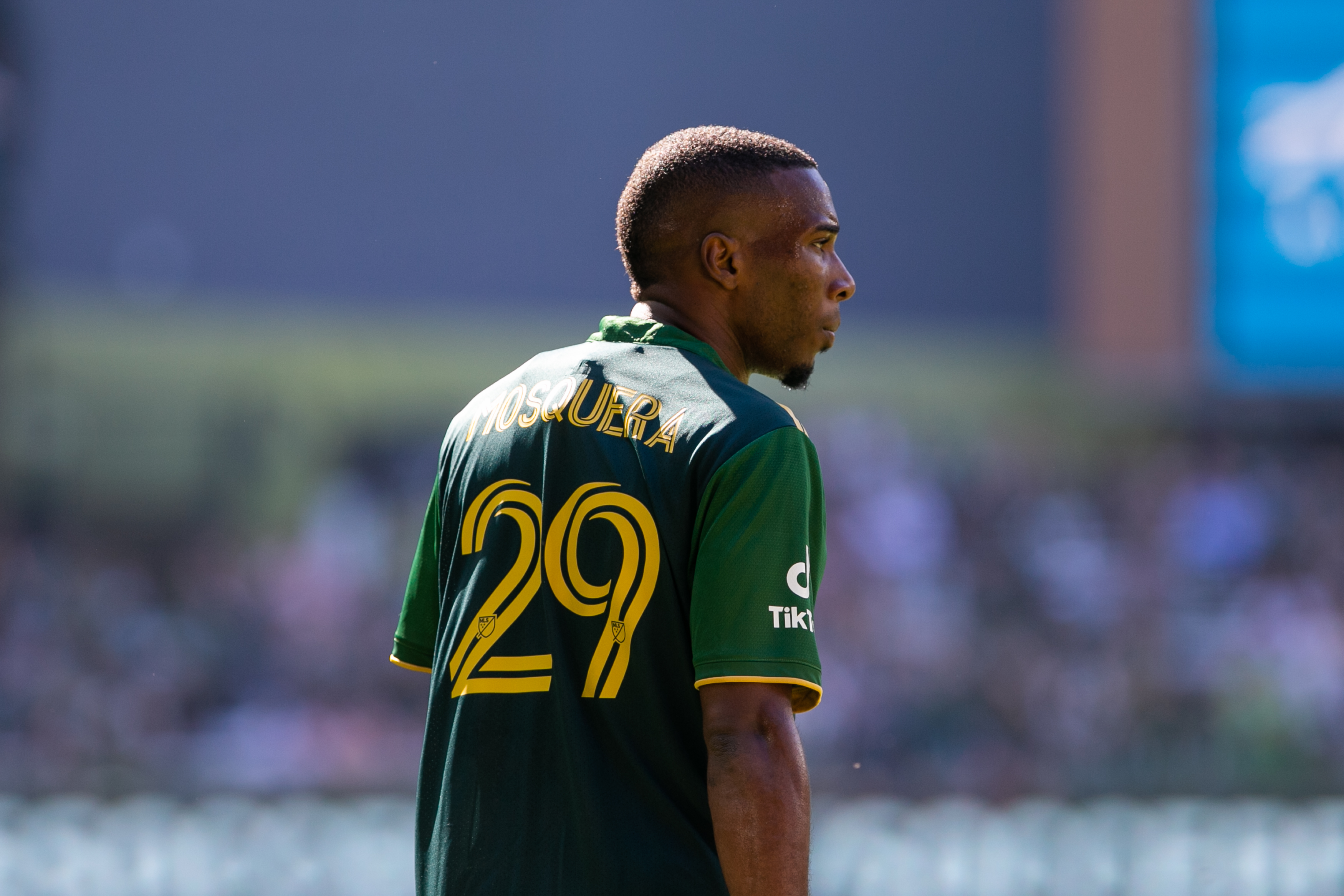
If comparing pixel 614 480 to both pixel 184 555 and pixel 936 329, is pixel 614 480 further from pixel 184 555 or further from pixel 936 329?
pixel 936 329

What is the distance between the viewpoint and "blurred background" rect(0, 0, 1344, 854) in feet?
35.0

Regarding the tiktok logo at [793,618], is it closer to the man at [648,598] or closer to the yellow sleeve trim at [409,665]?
the man at [648,598]

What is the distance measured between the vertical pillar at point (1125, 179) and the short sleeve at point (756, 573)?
12.5 meters

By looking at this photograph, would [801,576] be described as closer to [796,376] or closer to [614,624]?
[614,624]

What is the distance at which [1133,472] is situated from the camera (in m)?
12.7

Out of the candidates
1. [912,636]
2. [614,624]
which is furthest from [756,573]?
[912,636]

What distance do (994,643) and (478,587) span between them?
29.7 feet

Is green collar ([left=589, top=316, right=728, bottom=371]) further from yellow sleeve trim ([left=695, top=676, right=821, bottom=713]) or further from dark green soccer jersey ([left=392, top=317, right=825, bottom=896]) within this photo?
yellow sleeve trim ([left=695, top=676, right=821, bottom=713])

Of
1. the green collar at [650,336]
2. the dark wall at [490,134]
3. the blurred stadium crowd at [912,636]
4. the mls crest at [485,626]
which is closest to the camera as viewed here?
the mls crest at [485,626]

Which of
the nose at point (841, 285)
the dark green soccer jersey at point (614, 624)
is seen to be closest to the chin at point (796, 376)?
the nose at point (841, 285)

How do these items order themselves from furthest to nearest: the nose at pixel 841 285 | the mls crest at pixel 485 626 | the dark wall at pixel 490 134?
the dark wall at pixel 490 134 < the nose at pixel 841 285 < the mls crest at pixel 485 626

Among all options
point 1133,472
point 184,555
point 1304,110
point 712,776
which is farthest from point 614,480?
point 1304,110

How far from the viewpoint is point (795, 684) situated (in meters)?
1.89

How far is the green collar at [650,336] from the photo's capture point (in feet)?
6.98
